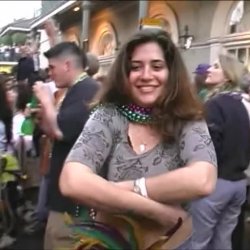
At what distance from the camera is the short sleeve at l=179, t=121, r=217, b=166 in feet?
4.49

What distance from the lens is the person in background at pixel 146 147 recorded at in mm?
1302

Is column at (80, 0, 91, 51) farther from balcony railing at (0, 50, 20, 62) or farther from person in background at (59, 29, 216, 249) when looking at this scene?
person in background at (59, 29, 216, 249)

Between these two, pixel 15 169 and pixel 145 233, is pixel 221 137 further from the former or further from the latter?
pixel 145 233

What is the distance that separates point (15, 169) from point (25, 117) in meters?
0.45

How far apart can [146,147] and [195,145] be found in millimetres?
126

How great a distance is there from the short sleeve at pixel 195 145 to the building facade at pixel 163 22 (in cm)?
80

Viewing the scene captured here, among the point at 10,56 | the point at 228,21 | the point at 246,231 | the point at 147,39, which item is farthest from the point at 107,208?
the point at 246,231

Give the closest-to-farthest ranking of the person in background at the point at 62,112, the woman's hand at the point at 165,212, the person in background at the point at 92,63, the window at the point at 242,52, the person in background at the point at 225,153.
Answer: the woman's hand at the point at 165,212 < the window at the point at 242,52 < the person in background at the point at 62,112 < the person in background at the point at 92,63 < the person in background at the point at 225,153

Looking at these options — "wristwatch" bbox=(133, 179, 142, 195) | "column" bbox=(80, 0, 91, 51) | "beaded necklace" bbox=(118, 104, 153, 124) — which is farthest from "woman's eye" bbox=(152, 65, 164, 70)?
"column" bbox=(80, 0, 91, 51)

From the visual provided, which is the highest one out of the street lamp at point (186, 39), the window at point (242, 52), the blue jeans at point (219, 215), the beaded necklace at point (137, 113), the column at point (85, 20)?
the column at point (85, 20)

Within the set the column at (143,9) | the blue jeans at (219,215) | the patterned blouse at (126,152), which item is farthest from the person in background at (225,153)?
the patterned blouse at (126,152)

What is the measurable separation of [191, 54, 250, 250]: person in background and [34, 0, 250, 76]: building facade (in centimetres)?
17

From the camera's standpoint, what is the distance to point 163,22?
2.33 metres

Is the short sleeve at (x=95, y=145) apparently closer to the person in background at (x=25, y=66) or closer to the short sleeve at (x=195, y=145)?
the short sleeve at (x=195, y=145)
